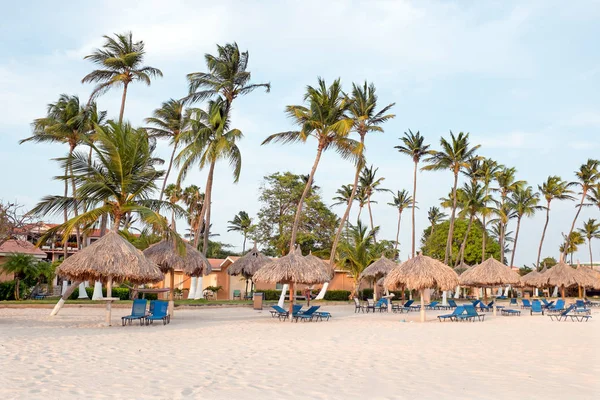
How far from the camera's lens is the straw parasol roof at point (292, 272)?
707 inches

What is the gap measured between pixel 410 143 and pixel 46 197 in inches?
1020

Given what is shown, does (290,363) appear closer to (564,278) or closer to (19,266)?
(19,266)

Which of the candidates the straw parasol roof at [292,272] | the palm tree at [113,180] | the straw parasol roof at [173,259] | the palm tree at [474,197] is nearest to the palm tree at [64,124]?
the straw parasol roof at [173,259]

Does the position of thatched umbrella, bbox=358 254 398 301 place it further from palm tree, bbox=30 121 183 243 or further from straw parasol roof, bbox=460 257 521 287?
palm tree, bbox=30 121 183 243

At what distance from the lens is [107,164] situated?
52.9ft

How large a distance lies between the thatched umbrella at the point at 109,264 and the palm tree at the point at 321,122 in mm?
10687

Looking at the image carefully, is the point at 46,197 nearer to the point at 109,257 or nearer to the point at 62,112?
the point at 109,257

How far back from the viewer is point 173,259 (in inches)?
720

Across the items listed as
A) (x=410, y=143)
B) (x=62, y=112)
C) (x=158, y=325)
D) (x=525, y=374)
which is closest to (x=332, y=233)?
(x=410, y=143)

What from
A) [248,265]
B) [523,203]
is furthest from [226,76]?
[523,203]

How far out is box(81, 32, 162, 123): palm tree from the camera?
86.0 ft

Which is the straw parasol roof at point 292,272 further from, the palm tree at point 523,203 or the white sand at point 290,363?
the palm tree at point 523,203

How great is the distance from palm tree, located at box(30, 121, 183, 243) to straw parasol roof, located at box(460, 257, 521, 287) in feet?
49.1

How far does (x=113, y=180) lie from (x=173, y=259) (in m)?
3.54
